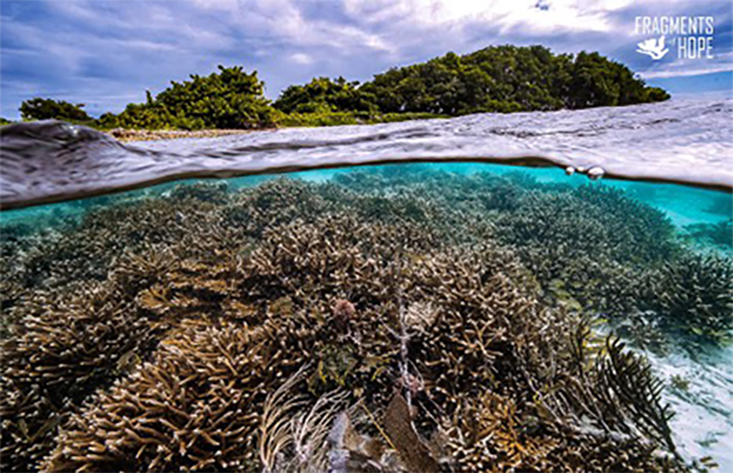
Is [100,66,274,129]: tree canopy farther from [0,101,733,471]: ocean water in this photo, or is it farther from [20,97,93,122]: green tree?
[0,101,733,471]: ocean water

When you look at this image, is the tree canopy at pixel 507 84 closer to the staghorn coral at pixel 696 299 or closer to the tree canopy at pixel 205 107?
the tree canopy at pixel 205 107

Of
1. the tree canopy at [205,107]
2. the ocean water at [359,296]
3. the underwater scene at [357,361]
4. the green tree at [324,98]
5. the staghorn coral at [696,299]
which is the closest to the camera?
the underwater scene at [357,361]

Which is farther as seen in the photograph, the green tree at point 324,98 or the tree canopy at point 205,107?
the green tree at point 324,98

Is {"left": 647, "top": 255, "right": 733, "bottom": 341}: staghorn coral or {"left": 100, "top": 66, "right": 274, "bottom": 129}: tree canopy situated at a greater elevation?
{"left": 100, "top": 66, "right": 274, "bottom": 129}: tree canopy

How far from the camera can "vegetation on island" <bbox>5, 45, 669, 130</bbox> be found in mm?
10719

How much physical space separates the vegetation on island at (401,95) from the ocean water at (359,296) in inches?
128

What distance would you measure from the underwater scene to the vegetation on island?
638 centimetres

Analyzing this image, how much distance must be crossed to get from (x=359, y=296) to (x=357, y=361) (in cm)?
110

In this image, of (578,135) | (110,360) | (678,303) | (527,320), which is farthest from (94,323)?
(578,135)

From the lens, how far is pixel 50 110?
9844 millimetres

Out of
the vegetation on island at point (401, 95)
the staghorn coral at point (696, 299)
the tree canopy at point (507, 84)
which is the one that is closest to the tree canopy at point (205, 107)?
the vegetation on island at point (401, 95)

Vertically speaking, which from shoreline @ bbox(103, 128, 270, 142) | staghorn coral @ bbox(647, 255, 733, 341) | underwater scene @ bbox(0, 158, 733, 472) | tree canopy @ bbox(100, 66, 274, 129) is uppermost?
tree canopy @ bbox(100, 66, 274, 129)

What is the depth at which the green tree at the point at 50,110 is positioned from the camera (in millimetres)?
9312

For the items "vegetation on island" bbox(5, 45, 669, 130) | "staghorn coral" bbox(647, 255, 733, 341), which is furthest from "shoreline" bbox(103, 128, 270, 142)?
"staghorn coral" bbox(647, 255, 733, 341)
